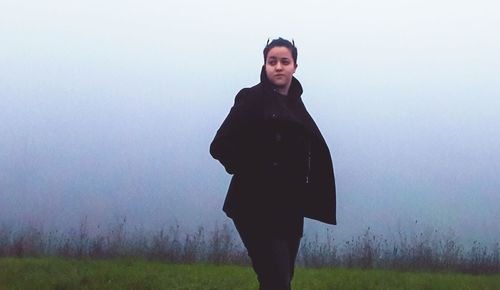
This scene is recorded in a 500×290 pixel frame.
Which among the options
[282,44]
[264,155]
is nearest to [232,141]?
[264,155]

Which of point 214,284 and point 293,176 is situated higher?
point 293,176

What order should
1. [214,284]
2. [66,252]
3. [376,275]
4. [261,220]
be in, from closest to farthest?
[261,220], [214,284], [376,275], [66,252]

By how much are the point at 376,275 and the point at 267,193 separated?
691 cm

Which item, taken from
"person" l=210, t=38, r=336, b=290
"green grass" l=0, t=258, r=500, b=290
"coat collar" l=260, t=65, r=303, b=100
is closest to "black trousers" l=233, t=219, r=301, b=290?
"person" l=210, t=38, r=336, b=290

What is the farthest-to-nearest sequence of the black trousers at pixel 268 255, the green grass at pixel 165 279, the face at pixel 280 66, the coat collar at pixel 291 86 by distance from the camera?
the green grass at pixel 165 279, the coat collar at pixel 291 86, the face at pixel 280 66, the black trousers at pixel 268 255

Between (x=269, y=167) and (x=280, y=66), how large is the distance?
20.1 inches

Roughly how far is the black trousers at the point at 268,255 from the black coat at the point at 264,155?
0.29 feet

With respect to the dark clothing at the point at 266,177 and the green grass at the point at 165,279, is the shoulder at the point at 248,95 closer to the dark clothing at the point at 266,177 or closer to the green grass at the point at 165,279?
Result: the dark clothing at the point at 266,177

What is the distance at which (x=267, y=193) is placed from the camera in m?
3.15

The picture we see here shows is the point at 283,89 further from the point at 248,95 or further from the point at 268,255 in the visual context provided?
the point at 268,255

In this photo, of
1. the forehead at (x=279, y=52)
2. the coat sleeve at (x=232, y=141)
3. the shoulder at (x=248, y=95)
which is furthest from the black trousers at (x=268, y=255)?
the forehead at (x=279, y=52)

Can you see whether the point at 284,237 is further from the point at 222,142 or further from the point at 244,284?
the point at 244,284

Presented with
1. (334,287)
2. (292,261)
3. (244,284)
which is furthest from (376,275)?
(292,261)

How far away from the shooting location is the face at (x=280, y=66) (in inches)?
126
